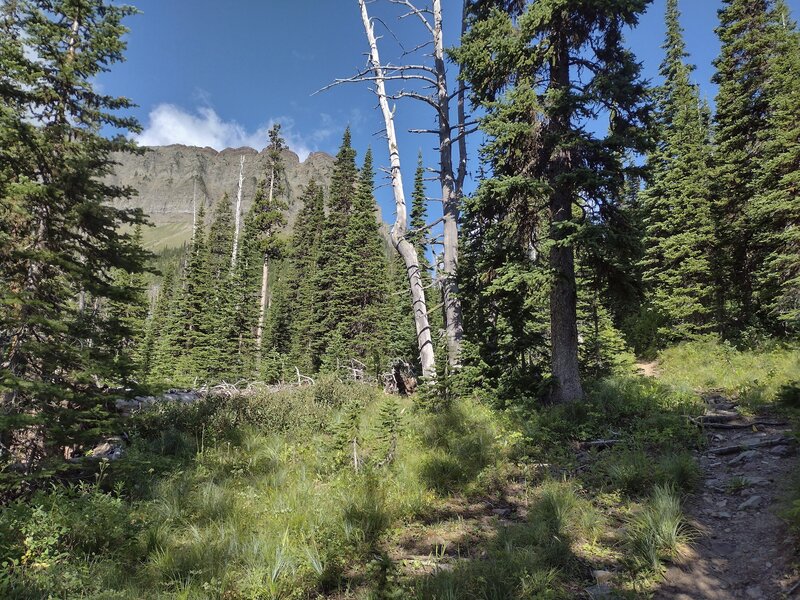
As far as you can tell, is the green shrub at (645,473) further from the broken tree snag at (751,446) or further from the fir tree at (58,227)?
the fir tree at (58,227)

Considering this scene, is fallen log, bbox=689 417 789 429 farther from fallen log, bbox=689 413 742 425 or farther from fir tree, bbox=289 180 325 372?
fir tree, bbox=289 180 325 372

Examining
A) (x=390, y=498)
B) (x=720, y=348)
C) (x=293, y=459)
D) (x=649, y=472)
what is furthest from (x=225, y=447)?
(x=720, y=348)

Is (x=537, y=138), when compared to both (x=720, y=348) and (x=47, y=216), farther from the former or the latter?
(x=720, y=348)

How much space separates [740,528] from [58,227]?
10098 mm

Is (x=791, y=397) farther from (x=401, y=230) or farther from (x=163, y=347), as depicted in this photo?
(x=163, y=347)

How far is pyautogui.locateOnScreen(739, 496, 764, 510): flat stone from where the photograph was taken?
4645 millimetres

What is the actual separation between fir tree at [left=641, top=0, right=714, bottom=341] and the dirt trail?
12528mm

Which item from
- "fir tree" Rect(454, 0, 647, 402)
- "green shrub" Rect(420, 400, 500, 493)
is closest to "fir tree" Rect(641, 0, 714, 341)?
"fir tree" Rect(454, 0, 647, 402)

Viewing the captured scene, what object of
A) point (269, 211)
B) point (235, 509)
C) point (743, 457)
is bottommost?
point (235, 509)

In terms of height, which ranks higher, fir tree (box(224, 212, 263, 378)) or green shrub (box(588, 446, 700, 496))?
fir tree (box(224, 212, 263, 378))

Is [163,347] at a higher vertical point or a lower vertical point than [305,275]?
lower

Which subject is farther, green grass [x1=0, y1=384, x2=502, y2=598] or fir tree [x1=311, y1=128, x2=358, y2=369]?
fir tree [x1=311, y1=128, x2=358, y2=369]

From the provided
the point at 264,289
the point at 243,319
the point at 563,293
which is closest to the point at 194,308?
the point at 243,319

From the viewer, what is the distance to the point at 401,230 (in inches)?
445
